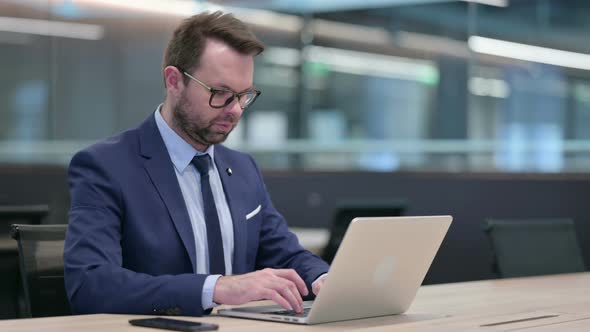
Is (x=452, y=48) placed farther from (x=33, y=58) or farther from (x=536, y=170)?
(x=33, y=58)

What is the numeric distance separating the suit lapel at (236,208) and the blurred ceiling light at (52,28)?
4590mm

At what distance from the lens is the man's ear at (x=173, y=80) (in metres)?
2.49

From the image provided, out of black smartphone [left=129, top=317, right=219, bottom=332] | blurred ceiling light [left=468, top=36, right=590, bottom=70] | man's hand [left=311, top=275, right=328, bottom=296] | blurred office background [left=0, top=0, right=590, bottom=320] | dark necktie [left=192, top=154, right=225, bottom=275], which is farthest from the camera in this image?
blurred office background [left=0, top=0, right=590, bottom=320]

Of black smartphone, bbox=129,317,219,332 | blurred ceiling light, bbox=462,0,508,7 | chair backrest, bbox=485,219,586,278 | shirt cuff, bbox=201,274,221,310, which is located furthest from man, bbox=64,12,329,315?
blurred ceiling light, bbox=462,0,508,7

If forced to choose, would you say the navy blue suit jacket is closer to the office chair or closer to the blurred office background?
the office chair

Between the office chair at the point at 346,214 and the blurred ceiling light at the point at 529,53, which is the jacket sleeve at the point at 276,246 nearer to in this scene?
the office chair at the point at 346,214

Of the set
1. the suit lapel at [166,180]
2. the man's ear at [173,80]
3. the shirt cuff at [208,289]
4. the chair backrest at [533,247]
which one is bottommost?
the chair backrest at [533,247]

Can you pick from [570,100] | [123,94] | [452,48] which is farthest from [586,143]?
[123,94]

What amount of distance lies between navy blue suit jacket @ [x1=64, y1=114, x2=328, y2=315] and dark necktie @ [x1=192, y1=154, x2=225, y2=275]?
3.1 inches

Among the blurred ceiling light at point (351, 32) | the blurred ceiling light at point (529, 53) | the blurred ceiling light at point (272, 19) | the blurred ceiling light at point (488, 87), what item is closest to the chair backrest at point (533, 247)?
the blurred ceiling light at point (529, 53)

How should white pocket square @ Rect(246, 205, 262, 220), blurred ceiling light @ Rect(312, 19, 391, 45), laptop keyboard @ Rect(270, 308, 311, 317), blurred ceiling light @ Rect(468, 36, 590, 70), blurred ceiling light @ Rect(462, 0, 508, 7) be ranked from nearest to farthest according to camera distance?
laptop keyboard @ Rect(270, 308, 311, 317)
white pocket square @ Rect(246, 205, 262, 220)
blurred ceiling light @ Rect(468, 36, 590, 70)
blurred ceiling light @ Rect(462, 0, 508, 7)
blurred ceiling light @ Rect(312, 19, 391, 45)

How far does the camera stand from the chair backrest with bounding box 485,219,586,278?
3467 millimetres

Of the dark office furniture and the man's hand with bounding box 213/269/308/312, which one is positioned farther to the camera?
the dark office furniture

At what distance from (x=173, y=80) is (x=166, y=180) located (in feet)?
0.90
